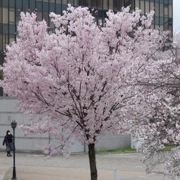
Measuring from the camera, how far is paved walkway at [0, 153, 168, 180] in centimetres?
2098

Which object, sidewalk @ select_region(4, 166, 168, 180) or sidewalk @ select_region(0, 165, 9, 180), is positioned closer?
sidewalk @ select_region(4, 166, 168, 180)

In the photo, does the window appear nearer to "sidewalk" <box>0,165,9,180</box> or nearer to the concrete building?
the concrete building

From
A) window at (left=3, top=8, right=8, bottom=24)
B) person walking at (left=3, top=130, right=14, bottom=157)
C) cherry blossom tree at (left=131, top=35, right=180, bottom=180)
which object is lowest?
person walking at (left=3, top=130, right=14, bottom=157)

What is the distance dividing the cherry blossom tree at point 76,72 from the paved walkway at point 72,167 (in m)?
3.60

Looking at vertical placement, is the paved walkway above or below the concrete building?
below

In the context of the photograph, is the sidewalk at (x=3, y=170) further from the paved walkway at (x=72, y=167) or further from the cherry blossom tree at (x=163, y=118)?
the cherry blossom tree at (x=163, y=118)

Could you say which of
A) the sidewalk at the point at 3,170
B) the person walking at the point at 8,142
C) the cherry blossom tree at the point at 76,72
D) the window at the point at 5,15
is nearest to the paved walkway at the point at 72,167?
the sidewalk at the point at 3,170

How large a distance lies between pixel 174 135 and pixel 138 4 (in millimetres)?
66629

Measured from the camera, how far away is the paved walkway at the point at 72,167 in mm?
20980

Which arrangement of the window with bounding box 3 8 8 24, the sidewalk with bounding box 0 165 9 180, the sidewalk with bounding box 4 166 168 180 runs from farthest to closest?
the window with bounding box 3 8 8 24 < the sidewalk with bounding box 0 165 9 180 < the sidewalk with bounding box 4 166 168 180

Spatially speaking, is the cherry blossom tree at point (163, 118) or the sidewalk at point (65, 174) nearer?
the cherry blossom tree at point (163, 118)

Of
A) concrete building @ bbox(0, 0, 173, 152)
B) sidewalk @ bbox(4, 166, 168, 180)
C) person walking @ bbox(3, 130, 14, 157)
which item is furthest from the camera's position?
concrete building @ bbox(0, 0, 173, 152)

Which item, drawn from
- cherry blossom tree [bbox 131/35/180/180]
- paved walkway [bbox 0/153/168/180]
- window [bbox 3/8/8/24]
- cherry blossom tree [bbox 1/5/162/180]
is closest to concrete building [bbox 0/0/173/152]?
window [bbox 3/8/8/24]

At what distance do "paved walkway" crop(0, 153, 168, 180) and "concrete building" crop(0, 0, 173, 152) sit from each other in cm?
141
